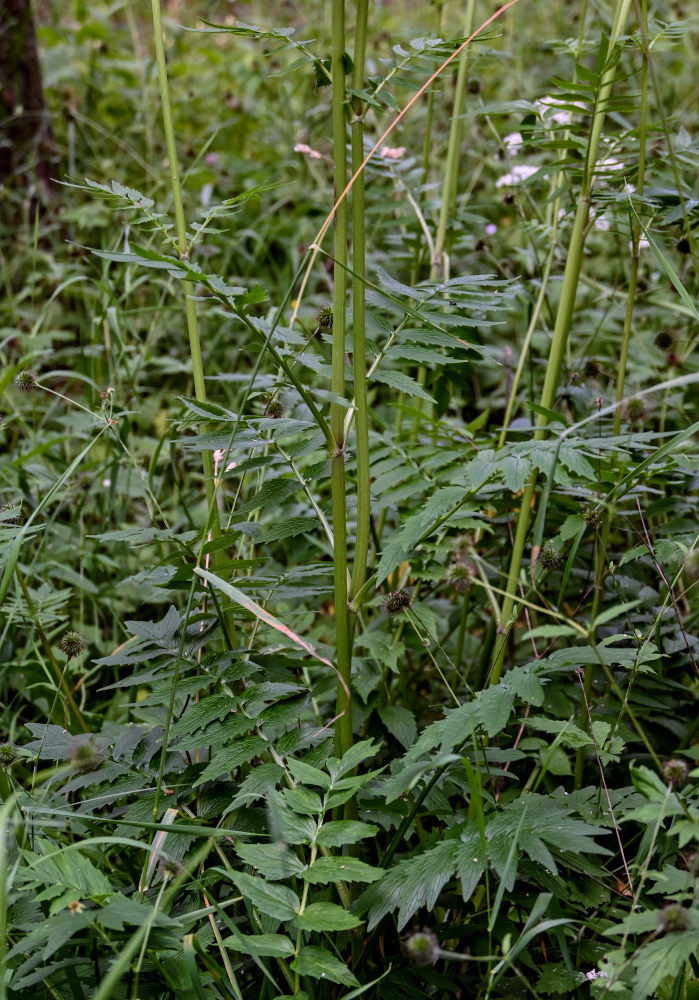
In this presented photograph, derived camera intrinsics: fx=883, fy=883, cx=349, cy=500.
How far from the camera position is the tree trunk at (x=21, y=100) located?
3.60 metres

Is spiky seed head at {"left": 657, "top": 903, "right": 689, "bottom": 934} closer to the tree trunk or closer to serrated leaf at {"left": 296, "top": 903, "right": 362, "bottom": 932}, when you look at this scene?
serrated leaf at {"left": 296, "top": 903, "right": 362, "bottom": 932}

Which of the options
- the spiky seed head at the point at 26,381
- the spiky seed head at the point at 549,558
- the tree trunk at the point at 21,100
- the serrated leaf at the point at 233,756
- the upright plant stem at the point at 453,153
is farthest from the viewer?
the tree trunk at the point at 21,100

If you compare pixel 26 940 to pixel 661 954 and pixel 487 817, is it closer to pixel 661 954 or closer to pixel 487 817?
pixel 487 817

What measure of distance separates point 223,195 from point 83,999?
3.41 metres

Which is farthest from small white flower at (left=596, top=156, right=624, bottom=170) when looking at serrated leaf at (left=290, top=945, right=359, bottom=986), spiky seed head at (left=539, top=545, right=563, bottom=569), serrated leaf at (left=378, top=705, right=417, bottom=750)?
serrated leaf at (left=290, top=945, right=359, bottom=986)

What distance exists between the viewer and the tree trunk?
3.60 meters

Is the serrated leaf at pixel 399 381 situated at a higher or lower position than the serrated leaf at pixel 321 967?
higher

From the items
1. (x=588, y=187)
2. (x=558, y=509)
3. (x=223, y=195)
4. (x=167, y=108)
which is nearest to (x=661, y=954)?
(x=558, y=509)

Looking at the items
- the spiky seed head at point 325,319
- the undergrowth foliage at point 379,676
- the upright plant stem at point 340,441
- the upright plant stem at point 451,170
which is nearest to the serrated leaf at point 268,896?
the undergrowth foliage at point 379,676

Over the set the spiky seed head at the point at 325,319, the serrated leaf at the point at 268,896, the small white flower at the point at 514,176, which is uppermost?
the small white flower at the point at 514,176

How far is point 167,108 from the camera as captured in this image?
1303 millimetres

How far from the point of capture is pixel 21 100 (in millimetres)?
3674

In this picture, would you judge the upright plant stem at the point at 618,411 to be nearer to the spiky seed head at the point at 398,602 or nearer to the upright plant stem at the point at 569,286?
the upright plant stem at the point at 569,286

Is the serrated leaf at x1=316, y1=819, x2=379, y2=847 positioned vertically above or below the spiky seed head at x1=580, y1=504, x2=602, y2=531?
below
